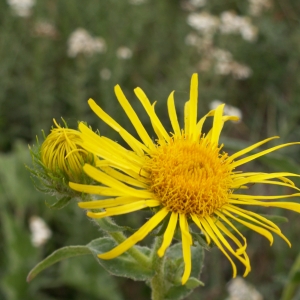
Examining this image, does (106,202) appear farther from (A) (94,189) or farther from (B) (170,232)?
(B) (170,232)

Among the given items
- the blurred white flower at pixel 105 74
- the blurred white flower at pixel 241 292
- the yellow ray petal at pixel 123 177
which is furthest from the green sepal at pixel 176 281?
the blurred white flower at pixel 105 74

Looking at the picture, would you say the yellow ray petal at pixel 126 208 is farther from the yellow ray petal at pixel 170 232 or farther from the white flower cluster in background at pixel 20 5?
the white flower cluster in background at pixel 20 5

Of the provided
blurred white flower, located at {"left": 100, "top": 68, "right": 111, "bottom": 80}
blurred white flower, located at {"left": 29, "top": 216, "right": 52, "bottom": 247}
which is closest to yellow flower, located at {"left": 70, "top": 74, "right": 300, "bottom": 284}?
blurred white flower, located at {"left": 29, "top": 216, "right": 52, "bottom": 247}

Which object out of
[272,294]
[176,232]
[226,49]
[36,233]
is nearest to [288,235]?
[272,294]

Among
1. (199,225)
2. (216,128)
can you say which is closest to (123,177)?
(199,225)

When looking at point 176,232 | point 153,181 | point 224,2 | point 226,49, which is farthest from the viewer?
point 224,2

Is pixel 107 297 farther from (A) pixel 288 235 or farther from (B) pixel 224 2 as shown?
(B) pixel 224 2
